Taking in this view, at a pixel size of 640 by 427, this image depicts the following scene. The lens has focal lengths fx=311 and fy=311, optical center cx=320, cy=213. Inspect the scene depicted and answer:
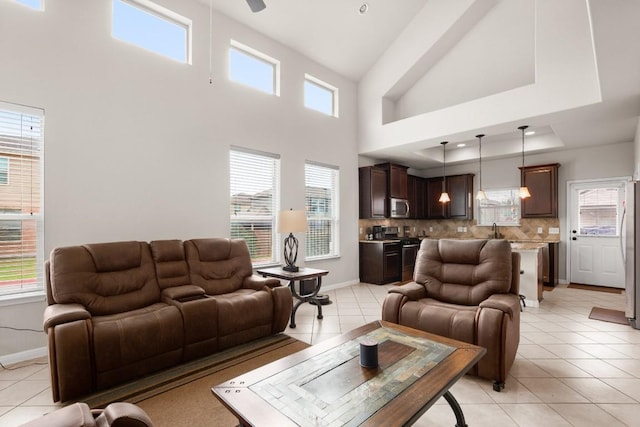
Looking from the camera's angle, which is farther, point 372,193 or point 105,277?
point 372,193

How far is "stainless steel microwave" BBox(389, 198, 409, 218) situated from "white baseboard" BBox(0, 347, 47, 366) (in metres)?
5.77

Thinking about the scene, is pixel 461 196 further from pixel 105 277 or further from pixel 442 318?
pixel 105 277

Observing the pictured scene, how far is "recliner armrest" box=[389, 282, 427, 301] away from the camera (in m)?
2.97

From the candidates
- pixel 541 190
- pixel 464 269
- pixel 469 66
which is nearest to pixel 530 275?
pixel 464 269

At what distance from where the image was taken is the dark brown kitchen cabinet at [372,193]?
6387mm

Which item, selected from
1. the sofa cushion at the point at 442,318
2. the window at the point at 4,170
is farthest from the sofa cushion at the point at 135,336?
the sofa cushion at the point at 442,318

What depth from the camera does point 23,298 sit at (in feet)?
9.56

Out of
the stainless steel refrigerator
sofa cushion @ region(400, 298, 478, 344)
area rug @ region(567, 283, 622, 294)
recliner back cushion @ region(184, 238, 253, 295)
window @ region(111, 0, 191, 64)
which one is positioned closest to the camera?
sofa cushion @ region(400, 298, 478, 344)

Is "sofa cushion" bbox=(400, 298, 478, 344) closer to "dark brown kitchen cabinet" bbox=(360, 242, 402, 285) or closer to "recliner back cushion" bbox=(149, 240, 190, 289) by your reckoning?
"recliner back cushion" bbox=(149, 240, 190, 289)

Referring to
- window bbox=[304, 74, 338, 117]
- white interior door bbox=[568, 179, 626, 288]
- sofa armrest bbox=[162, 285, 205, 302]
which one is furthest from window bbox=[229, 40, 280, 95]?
white interior door bbox=[568, 179, 626, 288]

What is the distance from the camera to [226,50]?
4.42m

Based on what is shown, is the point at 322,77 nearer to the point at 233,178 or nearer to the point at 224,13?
the point at 224,13

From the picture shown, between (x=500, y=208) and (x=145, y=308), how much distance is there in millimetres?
7245

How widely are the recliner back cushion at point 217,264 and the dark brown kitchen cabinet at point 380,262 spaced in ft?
10.2
